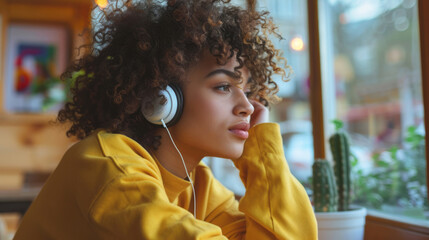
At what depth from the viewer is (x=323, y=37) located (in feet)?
4.53

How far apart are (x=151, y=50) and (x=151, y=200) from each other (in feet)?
1.23

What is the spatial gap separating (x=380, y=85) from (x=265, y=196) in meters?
1.18

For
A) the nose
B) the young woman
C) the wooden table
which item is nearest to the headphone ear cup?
the young woman

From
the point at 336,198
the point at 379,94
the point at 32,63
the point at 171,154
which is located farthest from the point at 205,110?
the point at 32,63

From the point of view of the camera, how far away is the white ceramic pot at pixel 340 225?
3.07 feet

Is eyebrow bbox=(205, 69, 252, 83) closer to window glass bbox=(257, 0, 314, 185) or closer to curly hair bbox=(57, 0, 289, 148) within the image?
curly hair bbox=(57, 0, 289, 148)

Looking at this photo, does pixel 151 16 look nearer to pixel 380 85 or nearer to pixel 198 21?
pixel 198 21

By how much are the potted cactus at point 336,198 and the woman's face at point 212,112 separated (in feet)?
0.76

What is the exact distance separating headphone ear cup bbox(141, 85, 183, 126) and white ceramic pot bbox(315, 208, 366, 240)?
1.33 ft

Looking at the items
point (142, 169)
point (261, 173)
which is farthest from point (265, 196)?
point (142, 169)

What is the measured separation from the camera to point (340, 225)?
94cm

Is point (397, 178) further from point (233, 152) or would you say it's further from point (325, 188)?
point (233, 152)

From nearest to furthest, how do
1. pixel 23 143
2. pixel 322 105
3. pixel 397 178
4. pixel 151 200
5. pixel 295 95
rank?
pixel 151 200
pixel 322 105
pixel 397 178
pixel 295 95
pixel 23 143

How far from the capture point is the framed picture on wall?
4.52 m
